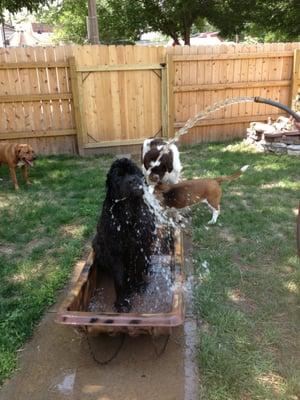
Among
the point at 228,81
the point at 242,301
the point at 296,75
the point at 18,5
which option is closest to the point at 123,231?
the point at 242,301

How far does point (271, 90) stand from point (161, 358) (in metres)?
8.85

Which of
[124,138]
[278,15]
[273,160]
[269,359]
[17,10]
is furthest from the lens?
[278,15]

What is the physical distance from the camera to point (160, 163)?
19.3ft

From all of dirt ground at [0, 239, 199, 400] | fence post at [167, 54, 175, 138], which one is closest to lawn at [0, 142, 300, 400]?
dirt ground at [0, 239, 199, 400]

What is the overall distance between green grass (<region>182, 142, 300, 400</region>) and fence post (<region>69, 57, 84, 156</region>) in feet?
13.4

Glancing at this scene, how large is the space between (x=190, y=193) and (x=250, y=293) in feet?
5.49

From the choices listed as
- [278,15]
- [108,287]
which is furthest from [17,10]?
[278,15]

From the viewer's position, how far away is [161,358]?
297 cm

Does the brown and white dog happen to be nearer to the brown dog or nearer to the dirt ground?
the brown dog

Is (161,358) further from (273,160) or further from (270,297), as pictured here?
(273,160)

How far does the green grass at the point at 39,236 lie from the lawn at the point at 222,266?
12mm

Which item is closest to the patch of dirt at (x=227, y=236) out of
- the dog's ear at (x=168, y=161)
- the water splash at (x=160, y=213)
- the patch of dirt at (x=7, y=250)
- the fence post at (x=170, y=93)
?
the water splash at (x=160, y=213)

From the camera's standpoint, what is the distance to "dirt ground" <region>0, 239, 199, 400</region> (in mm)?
2680

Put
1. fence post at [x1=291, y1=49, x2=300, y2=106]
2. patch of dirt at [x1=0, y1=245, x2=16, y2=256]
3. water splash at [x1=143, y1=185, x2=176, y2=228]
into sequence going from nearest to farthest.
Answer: water splash at [x1=143, y1=185, x2=176, y2=228], patch of dirt at [x1=0, y1=245, x2=16, y2=256], fence post at [x1=291, y1=49, x2=300, y2=106]
